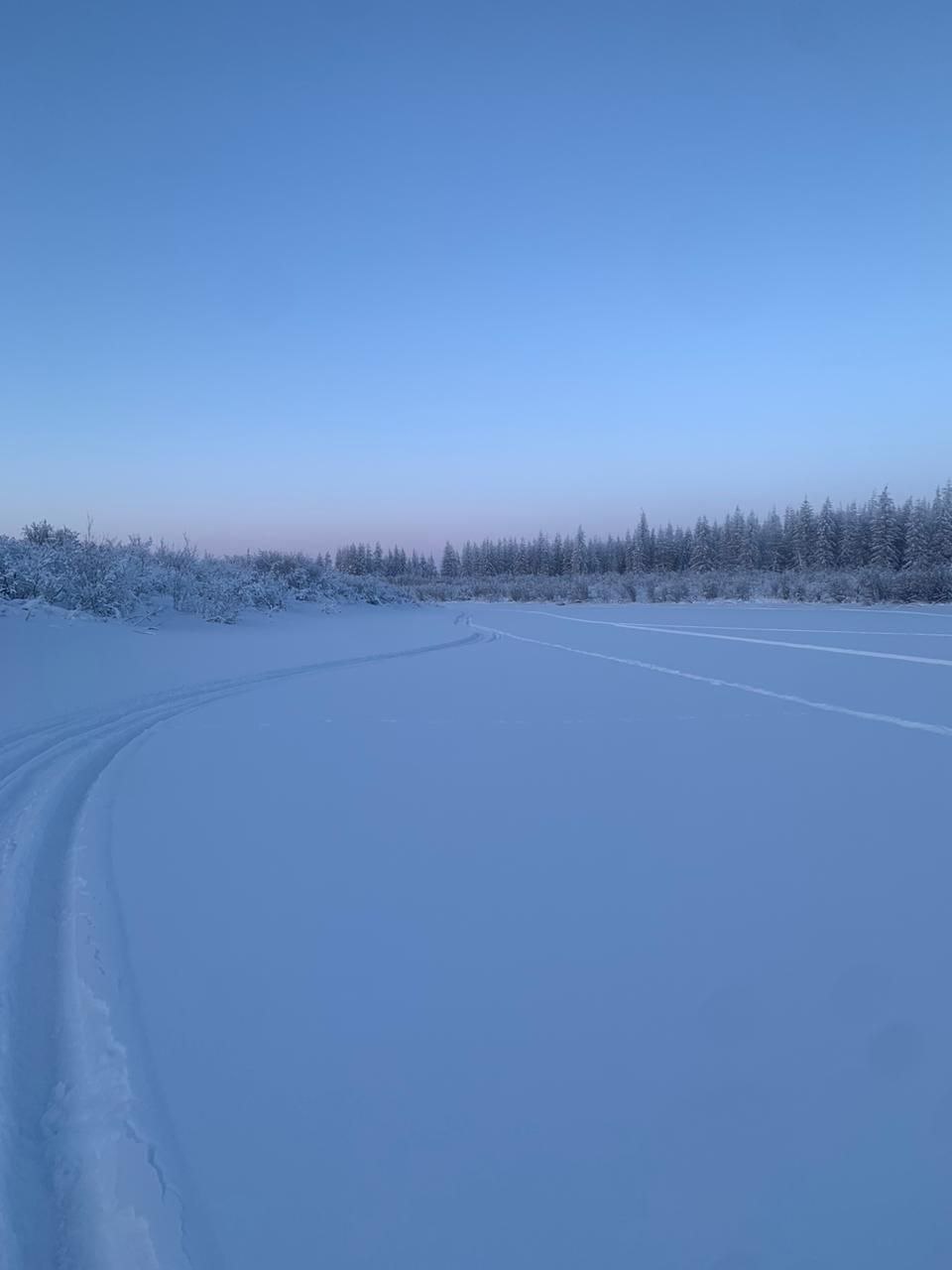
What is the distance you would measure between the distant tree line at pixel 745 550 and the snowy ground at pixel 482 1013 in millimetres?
39885

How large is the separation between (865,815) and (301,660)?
1178cm

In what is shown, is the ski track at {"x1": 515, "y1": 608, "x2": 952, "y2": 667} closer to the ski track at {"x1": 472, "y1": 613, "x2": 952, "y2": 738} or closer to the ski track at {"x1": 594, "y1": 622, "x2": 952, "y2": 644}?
the ski track at {"x1": 594, "y1": 622, "x2": 952, "y2": 644}

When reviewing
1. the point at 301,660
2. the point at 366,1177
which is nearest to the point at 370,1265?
the point at 366,1177

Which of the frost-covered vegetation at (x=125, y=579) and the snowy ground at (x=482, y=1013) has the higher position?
the frost-covered vegetation at (x=125, y=579)

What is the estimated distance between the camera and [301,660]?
1447cm

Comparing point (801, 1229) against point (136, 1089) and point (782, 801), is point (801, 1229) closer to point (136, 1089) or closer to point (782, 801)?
point (136, 1089)

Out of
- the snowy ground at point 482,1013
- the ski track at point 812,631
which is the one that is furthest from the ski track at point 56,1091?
the ski track at point 812,631

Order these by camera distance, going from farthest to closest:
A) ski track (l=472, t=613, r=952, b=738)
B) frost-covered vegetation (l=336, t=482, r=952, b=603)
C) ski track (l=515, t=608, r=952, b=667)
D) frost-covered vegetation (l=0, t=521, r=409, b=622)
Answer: frost-covered vegetation (l=336, t=482, r=952, b=603)
frost-covered vegetation (l=0, t=521, r=409, b=622)
ski track (l=515, t=608, r=952, b=667)
ski track (l=472, t=613, r=952, b=738)

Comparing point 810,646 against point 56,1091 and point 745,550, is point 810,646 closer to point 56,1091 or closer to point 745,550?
point 56,1091

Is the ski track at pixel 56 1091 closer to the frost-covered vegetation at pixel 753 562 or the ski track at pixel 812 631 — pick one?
the ski track at pixel 812 631

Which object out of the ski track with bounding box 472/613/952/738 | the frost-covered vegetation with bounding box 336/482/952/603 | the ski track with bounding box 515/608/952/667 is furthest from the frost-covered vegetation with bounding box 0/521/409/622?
the frost-covered vegetation with bounding box 336/482/952/603

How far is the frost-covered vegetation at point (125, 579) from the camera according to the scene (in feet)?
51.9

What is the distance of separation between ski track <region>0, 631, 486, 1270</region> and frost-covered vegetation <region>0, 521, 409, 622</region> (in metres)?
13.1

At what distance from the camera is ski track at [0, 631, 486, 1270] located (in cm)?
166
